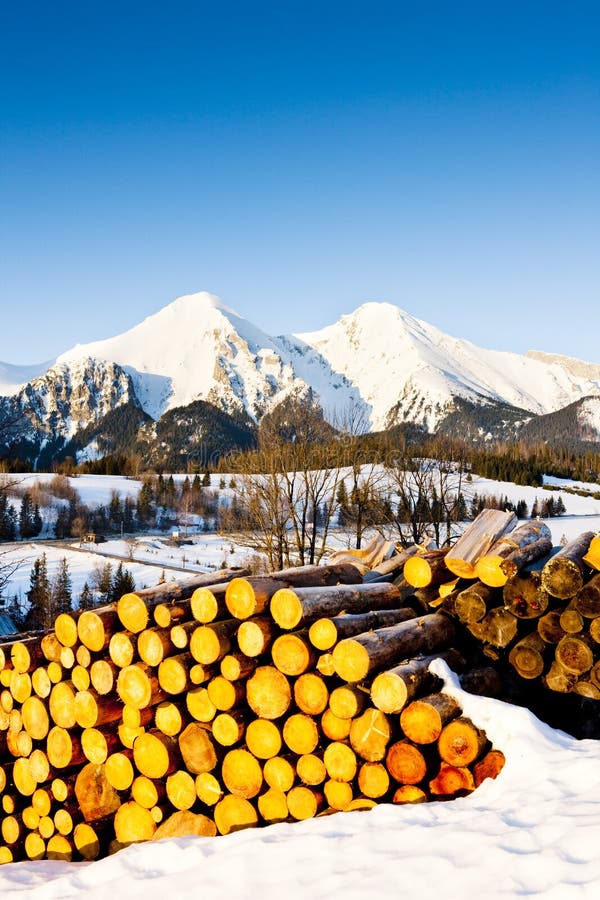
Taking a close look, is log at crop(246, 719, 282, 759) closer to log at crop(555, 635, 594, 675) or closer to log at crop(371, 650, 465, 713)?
log at crop(371, 650, 465, 713)

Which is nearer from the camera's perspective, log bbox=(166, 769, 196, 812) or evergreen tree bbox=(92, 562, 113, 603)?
log bbox=(166, 769, 196, 812)

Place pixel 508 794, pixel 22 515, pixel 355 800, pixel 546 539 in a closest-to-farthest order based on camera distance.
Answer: pixel 508 794
pixel 355 800
pixel 546 539
pixel 22 515

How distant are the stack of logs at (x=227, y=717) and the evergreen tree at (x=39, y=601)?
42988 mm

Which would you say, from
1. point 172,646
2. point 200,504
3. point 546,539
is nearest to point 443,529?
point 546,539

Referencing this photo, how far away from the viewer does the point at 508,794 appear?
4684mm

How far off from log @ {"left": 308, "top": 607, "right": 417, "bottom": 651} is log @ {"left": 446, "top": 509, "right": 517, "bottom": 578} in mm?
907

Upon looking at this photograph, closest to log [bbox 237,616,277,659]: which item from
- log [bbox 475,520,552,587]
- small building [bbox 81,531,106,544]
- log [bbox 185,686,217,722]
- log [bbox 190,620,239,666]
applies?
log [bbox 190,620,239,666]

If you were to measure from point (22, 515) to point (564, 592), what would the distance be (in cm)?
10463

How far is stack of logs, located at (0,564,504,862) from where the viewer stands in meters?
5.26

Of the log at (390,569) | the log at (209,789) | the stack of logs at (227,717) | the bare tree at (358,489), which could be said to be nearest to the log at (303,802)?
the stack of logs at (227,717)

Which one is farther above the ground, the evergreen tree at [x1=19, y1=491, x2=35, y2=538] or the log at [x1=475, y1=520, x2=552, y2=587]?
the log at [x1=475, y1=520, x2=552, y2=587]

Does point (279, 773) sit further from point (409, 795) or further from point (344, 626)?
point (344, 626)

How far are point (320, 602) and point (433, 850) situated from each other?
7.66 feet

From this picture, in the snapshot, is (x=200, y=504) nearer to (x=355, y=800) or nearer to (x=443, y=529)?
(x=443, y=529)
